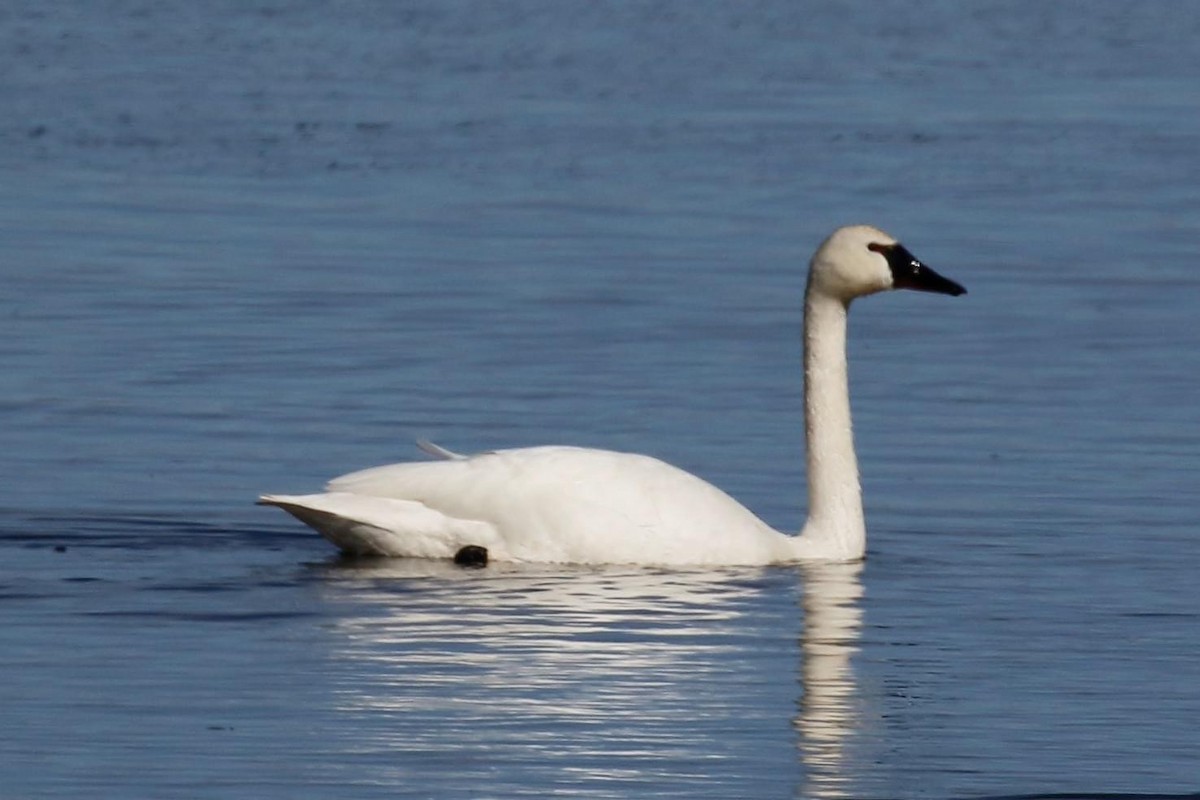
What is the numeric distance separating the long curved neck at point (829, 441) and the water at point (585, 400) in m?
0.20

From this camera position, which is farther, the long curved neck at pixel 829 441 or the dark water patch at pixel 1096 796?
the long curved neck at pixel 829 441

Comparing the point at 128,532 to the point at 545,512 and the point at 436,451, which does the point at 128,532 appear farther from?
the point at 545,512

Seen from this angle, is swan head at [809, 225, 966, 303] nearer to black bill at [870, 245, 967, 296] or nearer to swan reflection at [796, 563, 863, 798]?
black bill at [870, 245, 967, 296]

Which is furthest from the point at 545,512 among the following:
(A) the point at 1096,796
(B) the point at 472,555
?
(A) the point at 1096,796

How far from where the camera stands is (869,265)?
1040 centimetres

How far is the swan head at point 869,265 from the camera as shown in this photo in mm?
10398

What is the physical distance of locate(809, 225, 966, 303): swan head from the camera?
10.4m

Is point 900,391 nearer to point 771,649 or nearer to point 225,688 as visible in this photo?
point 771,649

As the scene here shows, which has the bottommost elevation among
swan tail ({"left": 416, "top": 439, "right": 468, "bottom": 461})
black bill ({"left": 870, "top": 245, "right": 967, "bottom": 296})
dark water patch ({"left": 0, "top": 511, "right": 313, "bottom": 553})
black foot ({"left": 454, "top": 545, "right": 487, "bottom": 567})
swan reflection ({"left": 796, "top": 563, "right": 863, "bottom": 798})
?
swan reflection ({"left": 796, "top": 563, "right": 863, "bottom": 798})

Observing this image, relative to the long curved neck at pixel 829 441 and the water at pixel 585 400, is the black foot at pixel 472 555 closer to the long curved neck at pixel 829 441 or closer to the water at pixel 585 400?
the water at pixel 585 400

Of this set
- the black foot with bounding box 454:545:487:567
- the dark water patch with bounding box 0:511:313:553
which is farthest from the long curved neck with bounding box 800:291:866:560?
the dark water patch with bounding box 0:511:313:553

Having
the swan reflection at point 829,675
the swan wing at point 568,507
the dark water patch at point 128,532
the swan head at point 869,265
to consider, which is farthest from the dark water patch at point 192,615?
the swan head at point 869,265

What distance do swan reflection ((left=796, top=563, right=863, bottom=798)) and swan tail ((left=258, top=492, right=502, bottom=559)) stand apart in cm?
110

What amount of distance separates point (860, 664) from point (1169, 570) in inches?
67.1
